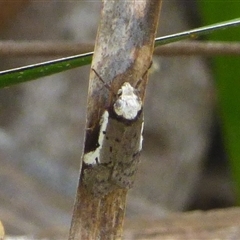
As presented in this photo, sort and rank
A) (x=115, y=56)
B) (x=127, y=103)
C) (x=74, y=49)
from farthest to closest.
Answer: (x=74, y=49)
(x=127, y=103)
(x=115, y=56)

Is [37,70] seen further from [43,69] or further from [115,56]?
[115,56]

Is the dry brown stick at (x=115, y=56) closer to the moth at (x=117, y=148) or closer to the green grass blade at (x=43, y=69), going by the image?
the moth at (x=117, y=148)

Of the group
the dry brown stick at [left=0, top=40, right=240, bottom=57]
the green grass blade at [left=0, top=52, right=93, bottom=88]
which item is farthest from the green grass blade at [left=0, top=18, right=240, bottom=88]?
the dry brown stick at [left=0, top=40, right=240, bottom=57]

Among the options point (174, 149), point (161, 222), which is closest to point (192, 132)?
point (174, 149)

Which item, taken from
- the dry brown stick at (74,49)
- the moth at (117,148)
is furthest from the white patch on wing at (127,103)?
the dry brown stick at (74,49)

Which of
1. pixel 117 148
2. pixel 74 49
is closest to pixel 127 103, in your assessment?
pixel 117 148

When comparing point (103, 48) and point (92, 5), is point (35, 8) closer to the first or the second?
point (92, 5)
